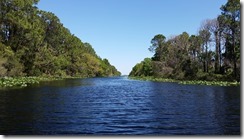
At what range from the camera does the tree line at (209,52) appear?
2026 inches

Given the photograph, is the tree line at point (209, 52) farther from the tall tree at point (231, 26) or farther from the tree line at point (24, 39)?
the tree line at point (24, 39)

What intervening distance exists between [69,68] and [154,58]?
35.6 m

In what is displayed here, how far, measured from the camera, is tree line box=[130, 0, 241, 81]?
51.5 metres

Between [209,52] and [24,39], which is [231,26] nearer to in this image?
[209,52]

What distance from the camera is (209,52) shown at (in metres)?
61.8

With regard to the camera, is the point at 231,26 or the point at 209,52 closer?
the point at 231,26

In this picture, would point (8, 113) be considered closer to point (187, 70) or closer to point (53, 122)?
point (53, 122)

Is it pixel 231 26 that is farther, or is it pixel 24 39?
pixel 24 39

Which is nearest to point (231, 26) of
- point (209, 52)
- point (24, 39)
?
point (209, 52)

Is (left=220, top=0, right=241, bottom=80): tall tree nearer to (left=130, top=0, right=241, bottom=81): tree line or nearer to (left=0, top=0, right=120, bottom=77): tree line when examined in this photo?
(left=130, top=0, right=241, bottom=81): tree line

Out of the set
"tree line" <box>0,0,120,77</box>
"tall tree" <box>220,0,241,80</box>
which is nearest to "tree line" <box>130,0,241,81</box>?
"tall tree" <box>220,0,241,80</box>

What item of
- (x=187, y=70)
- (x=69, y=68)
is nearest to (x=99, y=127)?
(x=187, y=70)

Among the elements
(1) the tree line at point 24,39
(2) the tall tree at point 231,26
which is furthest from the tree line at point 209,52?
(1) the tree line at point 24,39

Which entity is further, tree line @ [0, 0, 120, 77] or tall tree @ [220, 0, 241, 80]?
tree line @ [0, 0, 120, 77]
